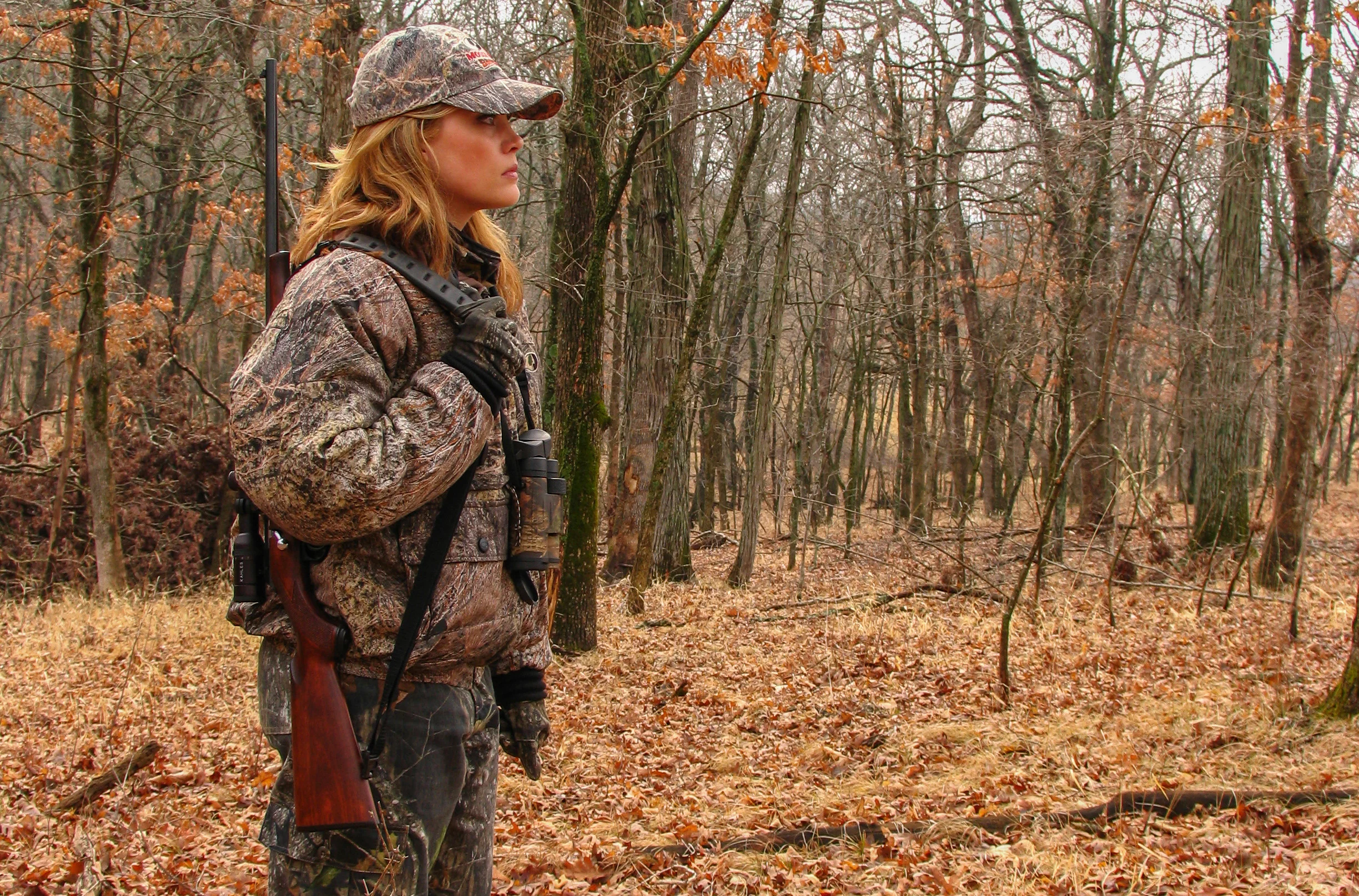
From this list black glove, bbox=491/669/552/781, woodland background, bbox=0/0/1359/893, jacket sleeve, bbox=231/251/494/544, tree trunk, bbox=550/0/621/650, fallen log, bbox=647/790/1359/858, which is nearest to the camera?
jacket sleeve, bbox=231/251/494/544

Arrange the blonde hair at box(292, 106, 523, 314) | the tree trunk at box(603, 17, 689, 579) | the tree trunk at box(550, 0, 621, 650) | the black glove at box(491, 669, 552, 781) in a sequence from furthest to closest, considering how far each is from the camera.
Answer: the tree trunk at box(603, 17, 689, 579) → the tree trunk at box(550, 0, 621, 650) → the black glove at box(491, 669, 552, 781) → the blonde hair at box(292, 106, 523, 314)

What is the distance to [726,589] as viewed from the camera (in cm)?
1265

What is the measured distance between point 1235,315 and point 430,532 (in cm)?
1299

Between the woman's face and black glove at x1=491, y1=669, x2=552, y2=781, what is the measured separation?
98 centimetres

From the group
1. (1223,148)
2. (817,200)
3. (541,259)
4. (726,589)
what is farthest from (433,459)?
(817,200)

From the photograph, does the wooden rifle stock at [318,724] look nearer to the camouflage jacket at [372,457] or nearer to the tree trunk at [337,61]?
the camouflage jacket at [372,457]

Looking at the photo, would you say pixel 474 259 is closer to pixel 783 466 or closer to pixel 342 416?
pixel 342 416

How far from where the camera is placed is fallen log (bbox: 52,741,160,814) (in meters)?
4.93

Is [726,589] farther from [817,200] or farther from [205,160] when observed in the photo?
[817,200]

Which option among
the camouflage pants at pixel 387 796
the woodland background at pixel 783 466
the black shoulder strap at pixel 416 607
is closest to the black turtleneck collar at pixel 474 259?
the black shoulder strap at pixel 416 607

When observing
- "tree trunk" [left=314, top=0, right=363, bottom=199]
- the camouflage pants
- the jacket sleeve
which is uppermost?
"tree trunk" [left=314, top=0, right=363, bottom=199]

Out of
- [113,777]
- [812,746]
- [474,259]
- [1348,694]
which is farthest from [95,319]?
[1348,694]

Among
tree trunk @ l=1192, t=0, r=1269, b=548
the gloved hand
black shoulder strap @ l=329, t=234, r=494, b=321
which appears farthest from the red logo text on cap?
tree trunk @ l=1192, t=0, r=1269, b=548

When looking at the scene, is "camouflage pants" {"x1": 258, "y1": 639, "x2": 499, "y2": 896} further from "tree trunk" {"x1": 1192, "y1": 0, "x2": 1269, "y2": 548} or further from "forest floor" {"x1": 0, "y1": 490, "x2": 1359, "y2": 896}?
"tree trunk" {"x1": 1192, "y1": 0, "x2": 1269, "y2": 548}
